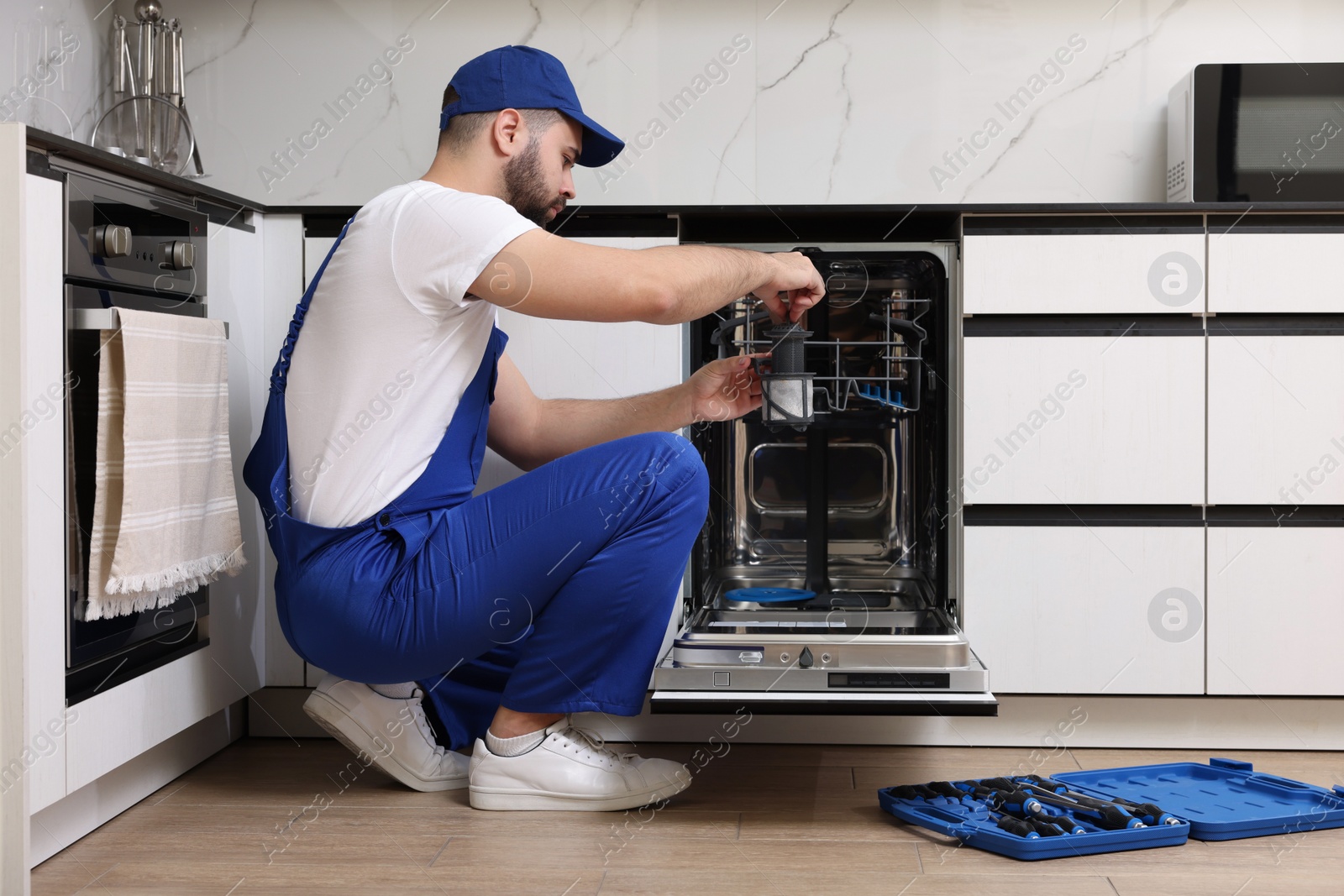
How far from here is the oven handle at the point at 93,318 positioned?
1.47m

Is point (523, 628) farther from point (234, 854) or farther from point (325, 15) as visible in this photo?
point (325, 15)

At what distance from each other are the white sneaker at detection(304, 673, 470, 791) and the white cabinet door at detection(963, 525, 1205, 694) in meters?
0.95

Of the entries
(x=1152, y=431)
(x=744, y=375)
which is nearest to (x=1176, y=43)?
(x=1152, y=431)

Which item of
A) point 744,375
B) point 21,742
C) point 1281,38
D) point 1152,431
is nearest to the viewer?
point 21,742

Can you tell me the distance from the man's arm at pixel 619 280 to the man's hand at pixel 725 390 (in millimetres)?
214

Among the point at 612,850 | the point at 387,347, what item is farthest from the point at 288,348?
the point at 612,850

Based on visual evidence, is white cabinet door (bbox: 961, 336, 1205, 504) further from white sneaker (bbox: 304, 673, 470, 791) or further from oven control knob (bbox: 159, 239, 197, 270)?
oven control knob (bbox: 159, 239, 197, 270)

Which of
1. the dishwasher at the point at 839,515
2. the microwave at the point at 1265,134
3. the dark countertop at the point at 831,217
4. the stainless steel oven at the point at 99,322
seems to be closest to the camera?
the stainless steel oven at the point at 99,322

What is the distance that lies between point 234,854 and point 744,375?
1.01 metres

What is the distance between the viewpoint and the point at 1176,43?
8.19 feet

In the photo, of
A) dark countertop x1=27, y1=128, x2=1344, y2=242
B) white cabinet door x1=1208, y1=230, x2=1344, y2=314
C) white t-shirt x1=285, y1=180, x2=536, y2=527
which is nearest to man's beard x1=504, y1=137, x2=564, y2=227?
white t-shirt x1=285, y1=180, x2=536, y2=527

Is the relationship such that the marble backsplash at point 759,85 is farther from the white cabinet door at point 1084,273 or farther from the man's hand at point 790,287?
the man's hand at point 790,287

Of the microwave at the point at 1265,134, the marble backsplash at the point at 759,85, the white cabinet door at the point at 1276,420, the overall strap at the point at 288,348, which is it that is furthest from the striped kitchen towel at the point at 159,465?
the microwave at the point at 1265,134

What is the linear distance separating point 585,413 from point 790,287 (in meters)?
0.50
